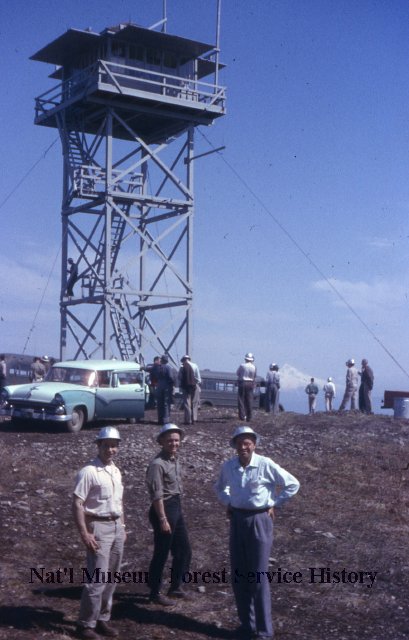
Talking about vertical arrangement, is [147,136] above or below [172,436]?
above

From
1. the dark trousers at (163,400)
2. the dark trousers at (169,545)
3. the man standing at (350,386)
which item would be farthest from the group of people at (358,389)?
the dark trousers at (169,545)

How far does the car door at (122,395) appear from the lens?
20562 mm

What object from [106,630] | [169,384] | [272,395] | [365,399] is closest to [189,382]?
[169,384]

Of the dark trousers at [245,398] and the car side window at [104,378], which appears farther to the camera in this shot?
the dark trousers at [245,398]

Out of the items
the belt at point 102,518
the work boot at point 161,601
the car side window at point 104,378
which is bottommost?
the work boot at point 161,601

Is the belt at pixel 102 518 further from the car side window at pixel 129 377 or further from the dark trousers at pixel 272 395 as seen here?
the dark trousers at pixel 272 395

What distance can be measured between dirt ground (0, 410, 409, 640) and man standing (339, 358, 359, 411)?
752 cm

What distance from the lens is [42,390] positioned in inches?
770

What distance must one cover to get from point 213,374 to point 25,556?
26.2 meters

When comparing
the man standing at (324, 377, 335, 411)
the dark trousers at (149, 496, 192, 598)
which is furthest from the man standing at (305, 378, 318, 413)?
the dark trousers at (149, 496, 192, 598)

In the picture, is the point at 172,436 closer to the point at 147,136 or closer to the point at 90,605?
the point at 90,605

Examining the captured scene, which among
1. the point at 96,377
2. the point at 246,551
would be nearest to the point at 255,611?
the point at 246,551

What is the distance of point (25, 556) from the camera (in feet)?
33.0

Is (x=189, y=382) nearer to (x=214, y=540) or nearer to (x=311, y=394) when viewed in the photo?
(x=214, y=540)
